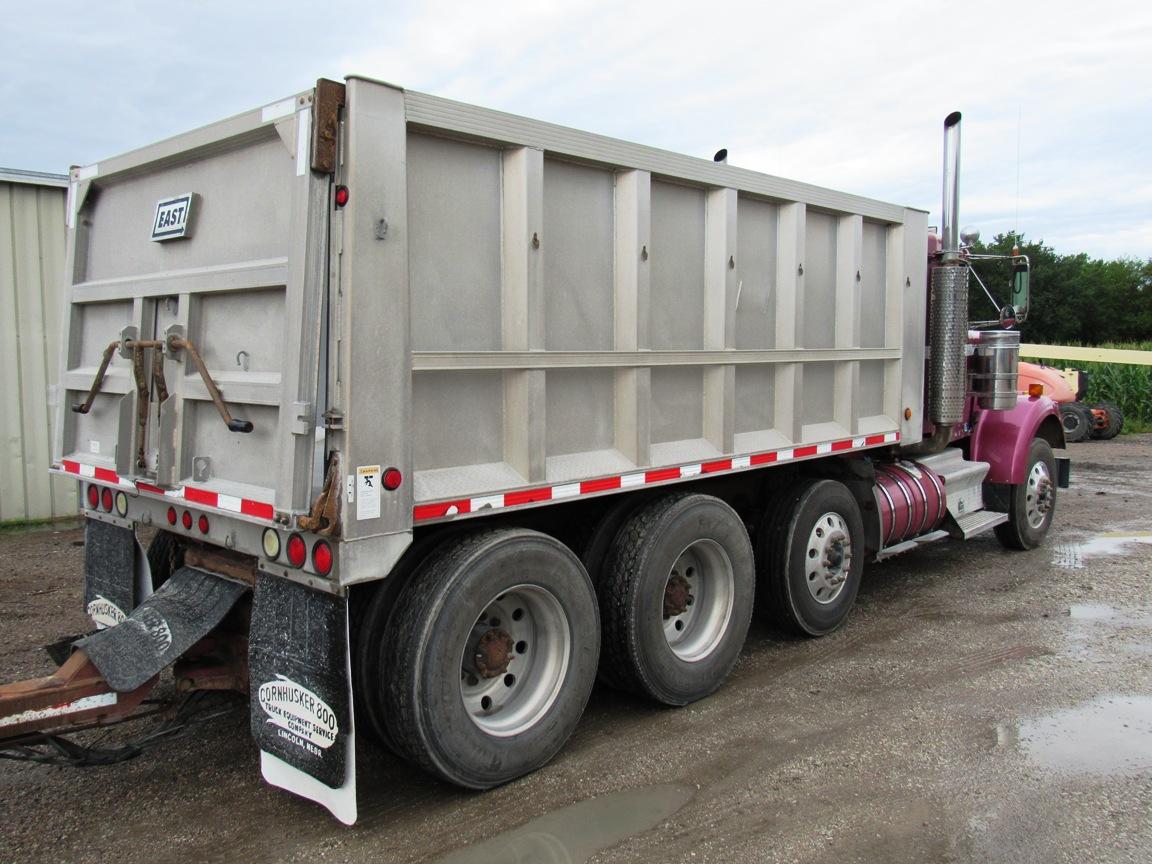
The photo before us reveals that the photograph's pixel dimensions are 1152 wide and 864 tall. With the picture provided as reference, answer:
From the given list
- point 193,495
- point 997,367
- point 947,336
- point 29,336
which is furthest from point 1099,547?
point 29,336

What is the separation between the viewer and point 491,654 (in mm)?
3889

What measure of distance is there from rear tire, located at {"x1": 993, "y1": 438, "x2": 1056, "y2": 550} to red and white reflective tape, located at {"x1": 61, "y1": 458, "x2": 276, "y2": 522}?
23.1ft

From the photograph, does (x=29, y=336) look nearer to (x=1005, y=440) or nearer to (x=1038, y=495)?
(x=1005, y=440)

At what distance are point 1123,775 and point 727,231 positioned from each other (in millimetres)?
3245

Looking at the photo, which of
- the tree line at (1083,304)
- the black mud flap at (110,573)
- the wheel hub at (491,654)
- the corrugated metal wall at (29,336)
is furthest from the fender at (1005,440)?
the tree line at (1083,304)

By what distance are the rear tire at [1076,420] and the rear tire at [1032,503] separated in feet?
40.7

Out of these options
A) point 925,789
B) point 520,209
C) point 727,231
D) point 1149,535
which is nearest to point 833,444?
point 727,231

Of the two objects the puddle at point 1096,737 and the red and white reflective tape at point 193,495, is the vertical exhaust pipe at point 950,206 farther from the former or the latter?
the red and white reflective tape at point 193,495

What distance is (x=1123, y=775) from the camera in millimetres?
4133

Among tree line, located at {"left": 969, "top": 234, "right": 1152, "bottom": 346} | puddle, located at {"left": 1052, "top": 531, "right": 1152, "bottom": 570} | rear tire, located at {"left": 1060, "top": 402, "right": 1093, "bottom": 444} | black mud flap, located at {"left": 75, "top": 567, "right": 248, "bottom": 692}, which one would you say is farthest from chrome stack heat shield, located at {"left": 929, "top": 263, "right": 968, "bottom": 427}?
tree line, located at {"left": 969, "top": 234, "right": 1152, "bottom": 346}

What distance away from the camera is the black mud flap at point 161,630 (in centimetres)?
371

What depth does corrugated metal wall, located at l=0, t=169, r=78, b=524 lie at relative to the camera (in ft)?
28.9

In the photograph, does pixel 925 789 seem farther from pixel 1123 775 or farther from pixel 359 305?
pixel 359 305

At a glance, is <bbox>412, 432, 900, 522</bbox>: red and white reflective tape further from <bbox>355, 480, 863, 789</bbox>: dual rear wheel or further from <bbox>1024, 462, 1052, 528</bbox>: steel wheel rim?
<bbox>1024, 462, 1052, 528</bbox>: steel wheel rim
